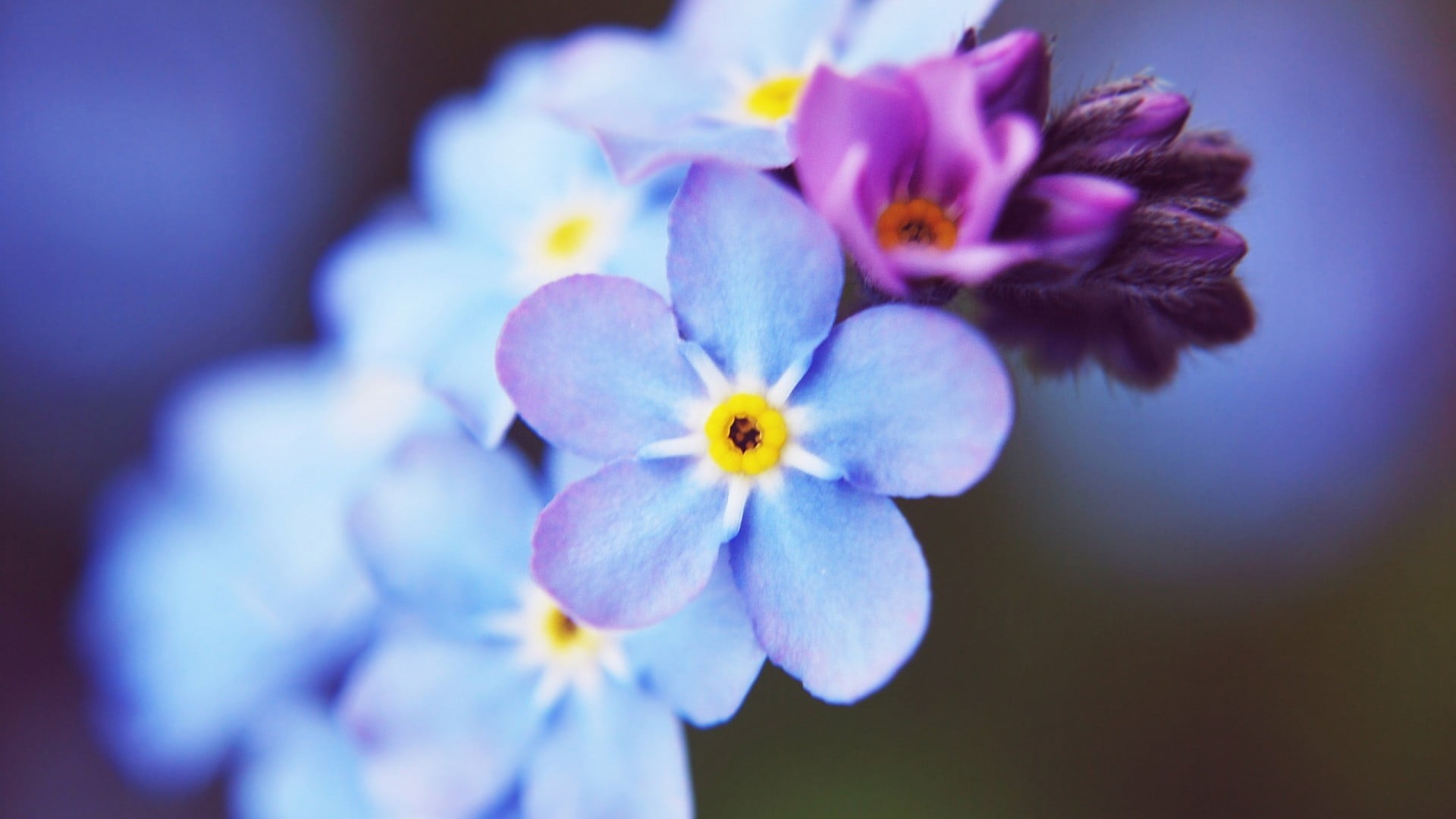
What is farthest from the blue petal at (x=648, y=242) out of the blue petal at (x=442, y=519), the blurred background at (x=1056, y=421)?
the blurred background at (x=1056, y=421)

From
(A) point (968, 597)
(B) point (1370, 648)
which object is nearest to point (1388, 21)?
(B) point (1370, 648)

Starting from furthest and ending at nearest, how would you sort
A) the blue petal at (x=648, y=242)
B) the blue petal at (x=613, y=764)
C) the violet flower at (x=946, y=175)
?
the blue petal at (x=648, y=242) → the blue petal at (x=613, y=764) → the violet flower at (x=946, y=175)

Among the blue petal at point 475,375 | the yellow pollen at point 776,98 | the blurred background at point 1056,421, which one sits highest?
the yellow pollen at point 776,98

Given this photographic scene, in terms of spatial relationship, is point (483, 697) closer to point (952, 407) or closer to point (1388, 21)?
point (952, 407)

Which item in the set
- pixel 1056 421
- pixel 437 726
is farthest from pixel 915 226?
pixel 1056 421

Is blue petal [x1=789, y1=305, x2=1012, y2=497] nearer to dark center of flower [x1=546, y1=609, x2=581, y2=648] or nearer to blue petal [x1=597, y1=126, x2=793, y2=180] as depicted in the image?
blue petal [x1=597, y1=126, x2=793, y2=180]

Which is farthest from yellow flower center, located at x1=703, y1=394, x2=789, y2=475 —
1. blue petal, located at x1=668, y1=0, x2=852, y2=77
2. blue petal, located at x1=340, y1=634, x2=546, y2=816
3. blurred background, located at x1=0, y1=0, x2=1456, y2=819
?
blurred background, located at x1=0, y1=0, x2=1456, y2=819

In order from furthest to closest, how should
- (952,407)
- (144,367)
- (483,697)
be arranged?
(144,367)
(483,697)
(952,407)

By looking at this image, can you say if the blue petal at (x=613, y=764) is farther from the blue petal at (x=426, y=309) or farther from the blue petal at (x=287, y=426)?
the blue petal at (x=287, y=426)

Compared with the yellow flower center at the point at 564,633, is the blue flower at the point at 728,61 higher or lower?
higher
